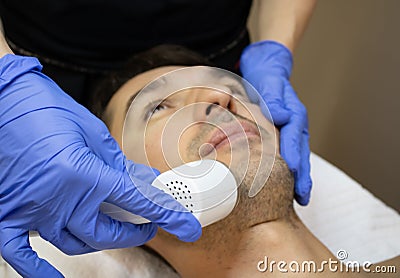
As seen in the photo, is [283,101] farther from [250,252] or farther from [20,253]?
[20,253]

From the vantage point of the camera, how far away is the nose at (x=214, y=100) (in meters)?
1.23

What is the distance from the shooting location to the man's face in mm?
1182

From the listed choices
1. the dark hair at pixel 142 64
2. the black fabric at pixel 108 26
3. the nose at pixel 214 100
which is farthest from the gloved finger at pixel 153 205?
the black fabric at pixel 108 26

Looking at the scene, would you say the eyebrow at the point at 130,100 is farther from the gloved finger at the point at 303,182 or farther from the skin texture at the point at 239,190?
the gloved finger at the point at 303,182

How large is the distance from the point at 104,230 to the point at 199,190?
0.19 meters

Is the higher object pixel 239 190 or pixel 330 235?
pixel 239 190

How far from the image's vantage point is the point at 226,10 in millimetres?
1673

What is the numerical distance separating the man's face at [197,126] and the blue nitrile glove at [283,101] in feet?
0.25

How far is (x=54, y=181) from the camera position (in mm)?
958

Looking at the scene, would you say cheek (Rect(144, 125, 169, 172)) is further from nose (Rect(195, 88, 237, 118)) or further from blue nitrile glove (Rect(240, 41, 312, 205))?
blue nitrile glove (Rect(240, 41, 312, 205))

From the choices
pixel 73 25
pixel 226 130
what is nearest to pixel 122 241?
pixel 226 130

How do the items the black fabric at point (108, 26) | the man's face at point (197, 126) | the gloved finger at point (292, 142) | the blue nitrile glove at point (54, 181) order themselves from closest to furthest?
the blue nitrile glove at point (54, 181)
the man's face at point (197, 126)
the gloved finger at point (292, 142)
the black fabric at point (108, 26)

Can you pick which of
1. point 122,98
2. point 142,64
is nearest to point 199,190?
point 122,98

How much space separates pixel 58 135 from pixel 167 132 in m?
0.30
